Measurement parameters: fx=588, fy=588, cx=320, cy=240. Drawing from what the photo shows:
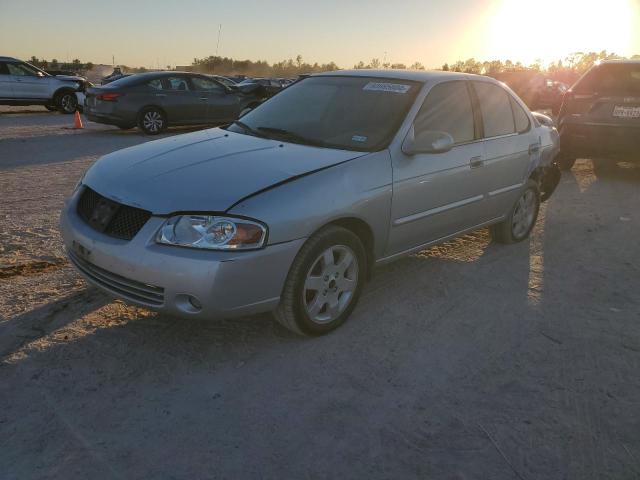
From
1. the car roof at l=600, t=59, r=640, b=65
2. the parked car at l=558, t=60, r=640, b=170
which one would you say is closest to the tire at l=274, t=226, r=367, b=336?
the parked car at l=558, t=60, r=640, b=170

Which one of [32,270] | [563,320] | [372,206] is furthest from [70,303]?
[563,320]

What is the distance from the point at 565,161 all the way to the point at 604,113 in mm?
1238

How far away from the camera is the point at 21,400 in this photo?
2.91 m

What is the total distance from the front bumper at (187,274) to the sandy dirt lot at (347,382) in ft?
1.20

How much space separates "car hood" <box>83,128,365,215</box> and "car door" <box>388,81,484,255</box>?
485 millimetres

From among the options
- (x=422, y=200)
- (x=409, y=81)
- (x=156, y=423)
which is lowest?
(x=156, y=423)

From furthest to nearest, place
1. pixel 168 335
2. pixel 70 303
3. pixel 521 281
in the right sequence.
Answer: pixel 521 281 → pixel 70 303 → pixel 168 335

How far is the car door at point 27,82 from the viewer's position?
17250mm

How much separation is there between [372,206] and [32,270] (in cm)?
272

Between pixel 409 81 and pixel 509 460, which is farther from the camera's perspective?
pixel 409 81

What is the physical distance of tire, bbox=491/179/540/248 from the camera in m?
5.64

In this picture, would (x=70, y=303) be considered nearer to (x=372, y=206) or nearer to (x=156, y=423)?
(x=156, y=423)

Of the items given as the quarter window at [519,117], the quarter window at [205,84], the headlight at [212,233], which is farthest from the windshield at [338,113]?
the quarter window at [205,84]

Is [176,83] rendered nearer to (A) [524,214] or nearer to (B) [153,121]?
(B) [153,121]
